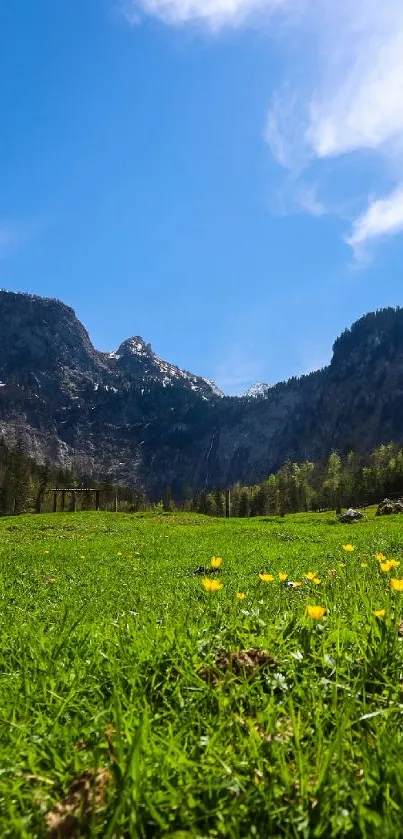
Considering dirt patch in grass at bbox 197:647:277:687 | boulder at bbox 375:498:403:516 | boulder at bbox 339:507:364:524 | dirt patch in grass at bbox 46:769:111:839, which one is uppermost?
boulder at bbox 375:498:403:516

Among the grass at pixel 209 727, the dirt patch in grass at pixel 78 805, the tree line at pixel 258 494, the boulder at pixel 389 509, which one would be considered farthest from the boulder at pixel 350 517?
the tree line at pixel 258 494

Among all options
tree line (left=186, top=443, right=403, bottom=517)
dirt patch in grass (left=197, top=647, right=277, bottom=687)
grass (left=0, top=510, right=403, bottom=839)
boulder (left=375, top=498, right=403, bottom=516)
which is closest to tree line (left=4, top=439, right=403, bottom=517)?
tree line (left=186, top=443, right=403, bottom=517)

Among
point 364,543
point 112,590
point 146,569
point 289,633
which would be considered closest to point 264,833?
point 289,633

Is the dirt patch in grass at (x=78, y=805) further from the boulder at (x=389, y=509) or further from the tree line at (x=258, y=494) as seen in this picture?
the tree line at (x=258, y=494)

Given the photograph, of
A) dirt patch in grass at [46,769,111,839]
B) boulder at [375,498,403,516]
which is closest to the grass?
dirt patch in grass at [46,769,111,839]

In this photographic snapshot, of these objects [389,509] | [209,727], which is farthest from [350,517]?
[209,727]

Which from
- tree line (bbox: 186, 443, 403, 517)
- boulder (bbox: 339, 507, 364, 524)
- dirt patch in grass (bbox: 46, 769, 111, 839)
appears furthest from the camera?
tree line (bbox: 186, 443, 403, 517)

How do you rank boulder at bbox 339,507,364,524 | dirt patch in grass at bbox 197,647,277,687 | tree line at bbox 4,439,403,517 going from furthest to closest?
1. tree line at bbox 4,439,403,517
2. boulder at bbox 339,507,364,524
3. dirt patch in grass at bbox 197,647,277,687

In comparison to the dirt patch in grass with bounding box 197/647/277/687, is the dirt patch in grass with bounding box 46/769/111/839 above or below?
below

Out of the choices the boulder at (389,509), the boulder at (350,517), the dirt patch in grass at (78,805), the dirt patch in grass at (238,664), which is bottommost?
the dirt patch in grass at (78,805)

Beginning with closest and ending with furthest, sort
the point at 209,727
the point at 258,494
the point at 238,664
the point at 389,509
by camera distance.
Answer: the point at 209,727, the point at 238,664, the point at 389,509, the point at 258,494

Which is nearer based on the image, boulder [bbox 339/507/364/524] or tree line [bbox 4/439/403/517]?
boulder [bbox 339/507/364/524]

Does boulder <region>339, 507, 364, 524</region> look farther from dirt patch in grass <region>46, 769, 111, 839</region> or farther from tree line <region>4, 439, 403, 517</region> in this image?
tree line <region>4, 439, 403, 517</region>

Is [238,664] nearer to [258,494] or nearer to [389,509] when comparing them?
[389,509]
